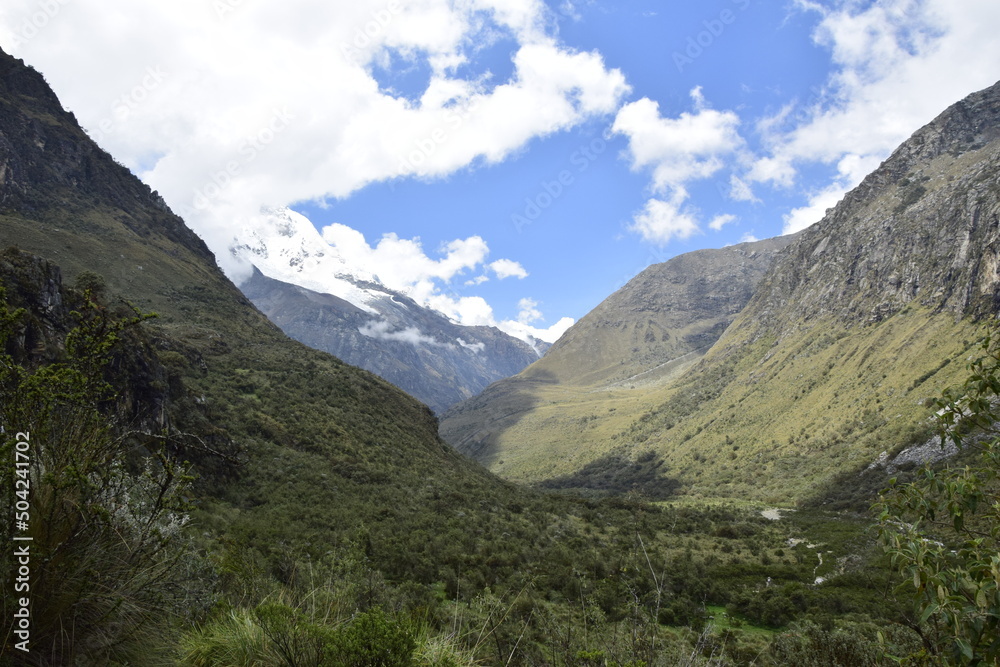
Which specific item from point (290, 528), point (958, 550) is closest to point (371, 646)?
point (958, 550)

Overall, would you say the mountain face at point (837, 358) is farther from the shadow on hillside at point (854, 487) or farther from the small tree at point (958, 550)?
the small tree at point (958, 550)

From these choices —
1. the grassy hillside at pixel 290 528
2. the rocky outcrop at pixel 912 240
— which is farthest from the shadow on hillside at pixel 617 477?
the rocky outcrop at pixel 912 240

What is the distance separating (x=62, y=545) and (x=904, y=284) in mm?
98383

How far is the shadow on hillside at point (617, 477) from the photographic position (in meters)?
73.1

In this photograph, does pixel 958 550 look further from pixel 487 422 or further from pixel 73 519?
pixel 487 422

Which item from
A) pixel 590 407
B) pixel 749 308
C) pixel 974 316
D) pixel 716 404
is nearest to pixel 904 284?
pixel 974 316

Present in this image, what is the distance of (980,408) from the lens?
3.14m

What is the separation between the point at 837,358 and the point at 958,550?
88.9 m

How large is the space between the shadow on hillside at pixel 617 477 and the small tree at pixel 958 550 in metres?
70.4

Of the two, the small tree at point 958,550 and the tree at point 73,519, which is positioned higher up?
the tree at point 73,519

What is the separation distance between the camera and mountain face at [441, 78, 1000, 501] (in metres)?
55.9

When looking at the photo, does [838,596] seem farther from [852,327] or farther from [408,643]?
[852,327]

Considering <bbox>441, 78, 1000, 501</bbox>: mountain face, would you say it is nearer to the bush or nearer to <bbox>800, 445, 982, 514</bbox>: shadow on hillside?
<bbox>800, 445, 982, 514</bbox>: shadow on hillside

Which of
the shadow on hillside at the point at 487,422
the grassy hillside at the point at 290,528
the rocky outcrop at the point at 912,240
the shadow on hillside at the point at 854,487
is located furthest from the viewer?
the shadow on hillside at the point at 487,422
